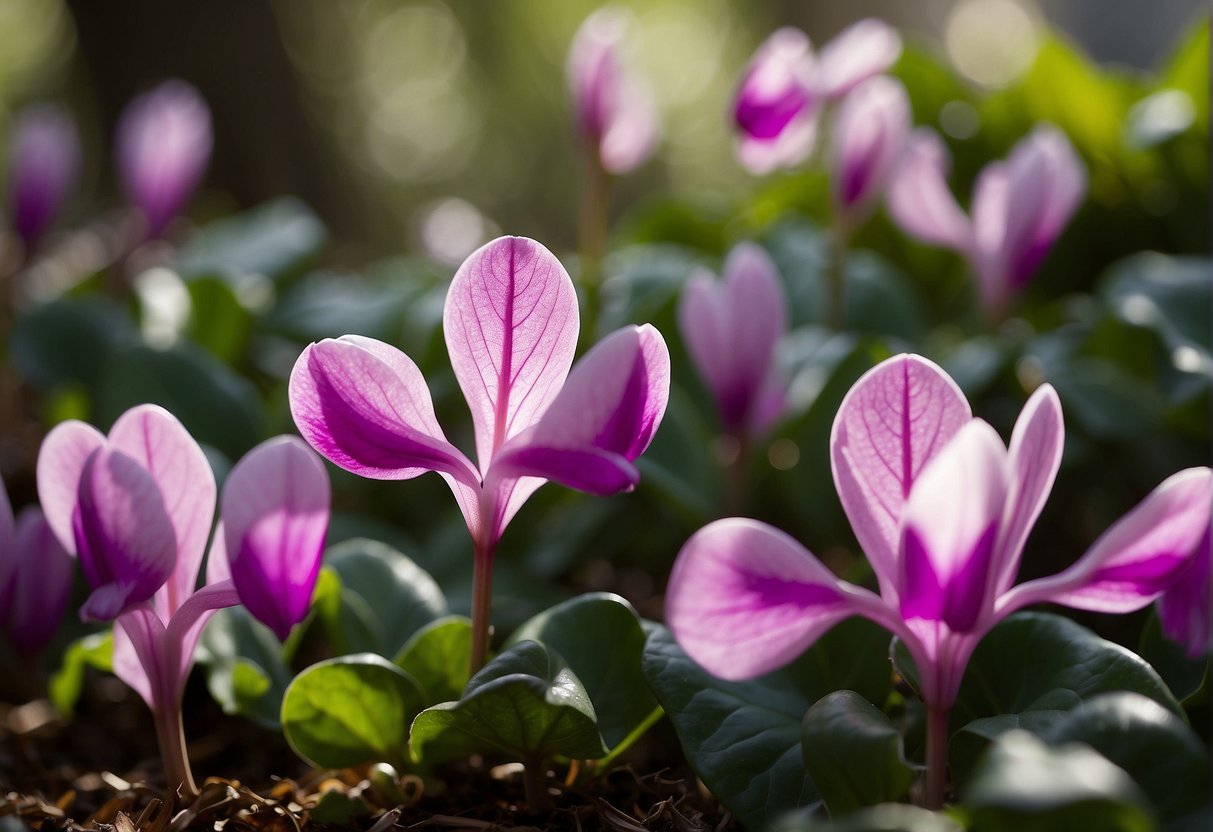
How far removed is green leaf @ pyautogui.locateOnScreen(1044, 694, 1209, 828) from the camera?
1.33ft

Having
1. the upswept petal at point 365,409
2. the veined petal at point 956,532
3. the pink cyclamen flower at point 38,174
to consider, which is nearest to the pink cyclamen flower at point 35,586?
the upswept petal at point 365,409

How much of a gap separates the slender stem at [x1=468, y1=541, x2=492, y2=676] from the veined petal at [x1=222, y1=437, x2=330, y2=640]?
0.25 feet

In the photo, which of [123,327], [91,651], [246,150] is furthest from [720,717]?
[246,150]

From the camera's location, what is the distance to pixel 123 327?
1013mm

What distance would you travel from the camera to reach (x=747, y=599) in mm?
426

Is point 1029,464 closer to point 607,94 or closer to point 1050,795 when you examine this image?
point 1050,795

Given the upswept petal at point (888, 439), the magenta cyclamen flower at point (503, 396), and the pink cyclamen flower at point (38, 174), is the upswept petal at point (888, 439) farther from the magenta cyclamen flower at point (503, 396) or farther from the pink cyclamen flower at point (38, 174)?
the pink cyclamen flower at point (38, 174)

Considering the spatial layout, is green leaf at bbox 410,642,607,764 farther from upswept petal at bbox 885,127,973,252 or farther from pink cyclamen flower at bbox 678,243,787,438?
upswept petal at bbox 885,127,973,252

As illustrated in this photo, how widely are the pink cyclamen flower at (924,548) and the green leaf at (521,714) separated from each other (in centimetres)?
7

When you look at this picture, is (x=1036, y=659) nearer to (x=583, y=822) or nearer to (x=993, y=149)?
(x=583, y=822)

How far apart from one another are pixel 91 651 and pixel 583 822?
0.28 meters

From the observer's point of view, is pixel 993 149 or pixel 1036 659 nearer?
pixel 1036 659

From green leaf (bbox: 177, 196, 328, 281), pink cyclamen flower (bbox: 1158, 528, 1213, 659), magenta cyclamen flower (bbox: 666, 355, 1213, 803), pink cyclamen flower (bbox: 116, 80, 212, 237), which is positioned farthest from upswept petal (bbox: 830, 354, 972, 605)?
pink cyclamen flower (bbox: 116, 80, 212, 237)

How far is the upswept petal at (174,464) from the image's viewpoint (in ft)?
1.63
